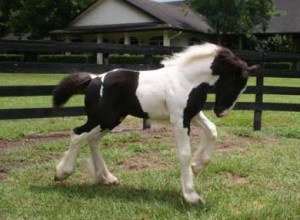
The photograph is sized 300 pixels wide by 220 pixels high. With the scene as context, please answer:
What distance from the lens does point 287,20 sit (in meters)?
40.3

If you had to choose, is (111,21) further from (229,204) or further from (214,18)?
(229,204)

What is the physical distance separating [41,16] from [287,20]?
2092 cm

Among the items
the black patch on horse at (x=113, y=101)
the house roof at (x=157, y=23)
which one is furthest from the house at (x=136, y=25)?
the black patch on horse at (x=113, y=101)

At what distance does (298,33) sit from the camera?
38.1 metres

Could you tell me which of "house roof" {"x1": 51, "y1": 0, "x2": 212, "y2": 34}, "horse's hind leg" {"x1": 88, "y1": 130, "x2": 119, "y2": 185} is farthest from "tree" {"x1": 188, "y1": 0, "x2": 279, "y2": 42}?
"horse's hind leg" {"x1": 88, "y1": 130, "x2": 119, "y2": 185}

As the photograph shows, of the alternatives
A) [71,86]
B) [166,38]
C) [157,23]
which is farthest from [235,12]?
[71,86]

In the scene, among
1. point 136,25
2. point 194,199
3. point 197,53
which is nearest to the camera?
point 194,199

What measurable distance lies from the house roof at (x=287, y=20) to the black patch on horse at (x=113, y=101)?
114 feet

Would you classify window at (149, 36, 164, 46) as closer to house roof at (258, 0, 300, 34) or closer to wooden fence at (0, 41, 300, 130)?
house roof at (258, 0, 300, 34)

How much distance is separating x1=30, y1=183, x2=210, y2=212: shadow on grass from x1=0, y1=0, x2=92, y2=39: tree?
1649 inches

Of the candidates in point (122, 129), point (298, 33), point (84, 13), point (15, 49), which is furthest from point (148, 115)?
point (84, 13)

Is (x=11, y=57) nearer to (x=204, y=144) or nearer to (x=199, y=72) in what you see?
(x=204, y=144)

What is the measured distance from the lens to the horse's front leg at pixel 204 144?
17.4 feet

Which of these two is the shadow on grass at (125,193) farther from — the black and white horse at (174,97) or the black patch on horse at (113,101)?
the black patch on horse at (113,101)
